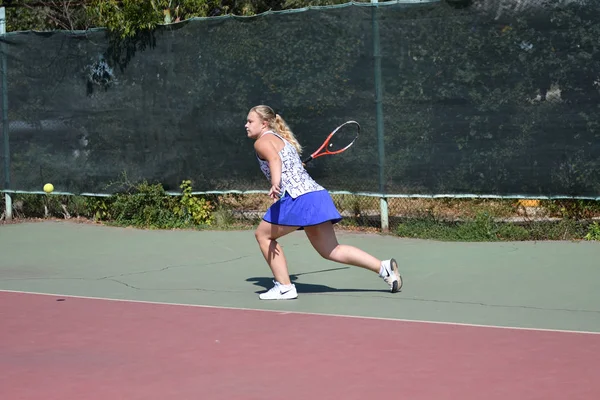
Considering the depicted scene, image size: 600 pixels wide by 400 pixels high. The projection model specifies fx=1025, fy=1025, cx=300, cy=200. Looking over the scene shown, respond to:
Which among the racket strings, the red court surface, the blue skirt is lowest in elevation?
the red court surface

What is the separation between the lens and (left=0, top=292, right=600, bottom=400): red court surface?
5.09 m

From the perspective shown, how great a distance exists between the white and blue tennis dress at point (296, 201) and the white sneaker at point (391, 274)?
49 centimetres

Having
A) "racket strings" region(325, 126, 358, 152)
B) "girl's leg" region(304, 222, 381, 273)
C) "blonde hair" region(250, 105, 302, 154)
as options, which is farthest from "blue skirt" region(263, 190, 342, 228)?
"racket strings" region(325, 126, 358, 152)

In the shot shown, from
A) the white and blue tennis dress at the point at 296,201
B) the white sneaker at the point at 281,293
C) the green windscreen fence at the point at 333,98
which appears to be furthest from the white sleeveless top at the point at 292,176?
the green windscreen fence at the point at 333,98

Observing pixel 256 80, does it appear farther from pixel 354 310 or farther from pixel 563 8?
pixel 354 310

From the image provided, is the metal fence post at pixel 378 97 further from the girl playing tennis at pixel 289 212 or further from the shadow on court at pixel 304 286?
the girl playing tennis at pixel 289 212

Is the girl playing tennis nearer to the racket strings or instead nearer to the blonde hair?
the blonde hair

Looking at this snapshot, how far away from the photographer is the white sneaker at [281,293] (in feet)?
24.3

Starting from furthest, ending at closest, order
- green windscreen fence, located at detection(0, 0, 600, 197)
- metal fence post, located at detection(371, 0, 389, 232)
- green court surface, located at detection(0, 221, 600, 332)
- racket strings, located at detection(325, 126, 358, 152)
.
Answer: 1. racket strings, located at detection(325, 126, 358, 152)
2. metal fence post, located at detection(371, 0, 389, 232)
3. green windscreen fence, located at detection(0, 0, 600, 197)
4. green court surface, located at detection(0, 221, 600, 332)

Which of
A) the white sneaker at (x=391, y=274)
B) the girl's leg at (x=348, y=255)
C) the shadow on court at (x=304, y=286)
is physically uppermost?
the girl's leg at (x=348, y=255)

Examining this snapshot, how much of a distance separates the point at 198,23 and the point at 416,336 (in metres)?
5.77

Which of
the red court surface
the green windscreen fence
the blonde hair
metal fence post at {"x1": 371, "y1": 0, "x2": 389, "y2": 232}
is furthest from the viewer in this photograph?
metal fence post at {"x1": 371, "y1": 0, "x2": 389, "y2": 232}

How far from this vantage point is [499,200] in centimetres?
984

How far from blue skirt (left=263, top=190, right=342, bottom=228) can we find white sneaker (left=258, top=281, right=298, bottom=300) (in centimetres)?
Result: 47
